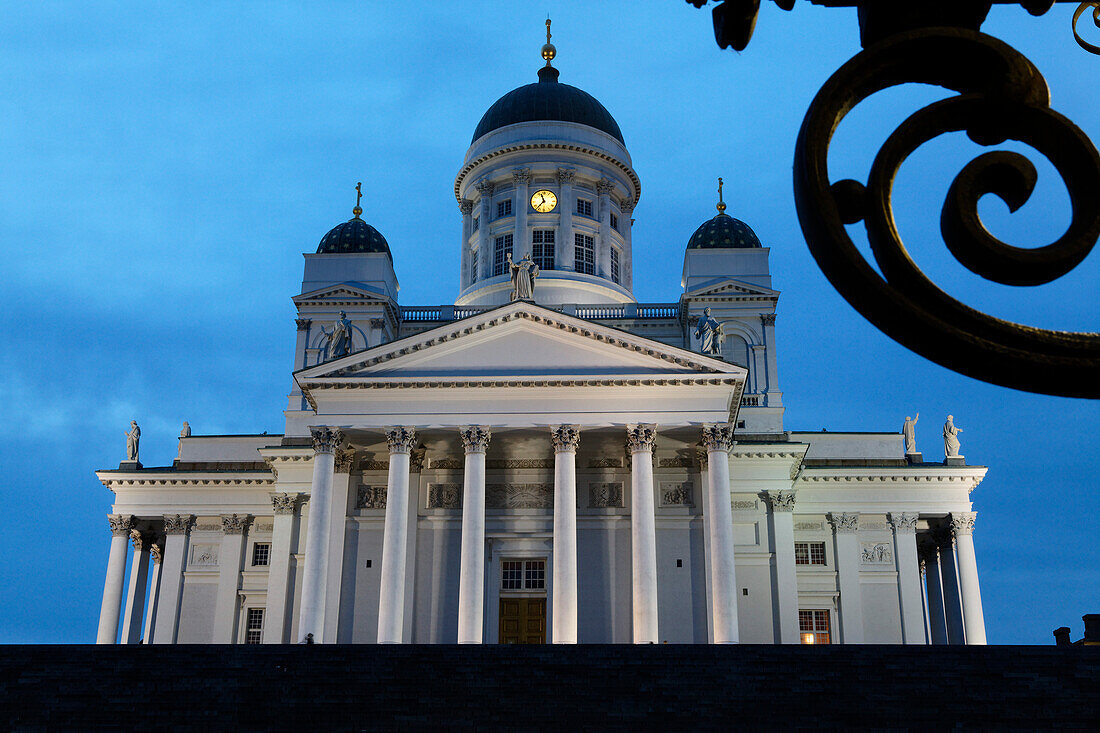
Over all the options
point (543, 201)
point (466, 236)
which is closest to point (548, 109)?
point (543, 201)

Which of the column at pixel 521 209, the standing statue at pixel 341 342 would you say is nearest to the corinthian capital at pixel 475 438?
the standing statue at pixel 341 342

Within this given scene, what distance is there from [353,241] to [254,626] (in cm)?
1883

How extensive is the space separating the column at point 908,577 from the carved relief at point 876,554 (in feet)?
0.98

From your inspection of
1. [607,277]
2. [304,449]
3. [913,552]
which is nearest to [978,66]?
[304,449]

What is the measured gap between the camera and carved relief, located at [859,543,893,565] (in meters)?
47.6

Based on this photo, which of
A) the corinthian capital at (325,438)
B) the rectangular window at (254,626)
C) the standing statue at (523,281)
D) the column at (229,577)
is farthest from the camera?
the rectangular window at (254,626)

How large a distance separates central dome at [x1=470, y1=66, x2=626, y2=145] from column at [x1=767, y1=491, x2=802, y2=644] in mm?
25425

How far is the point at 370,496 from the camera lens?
4178 cm

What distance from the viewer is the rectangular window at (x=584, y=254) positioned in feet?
186

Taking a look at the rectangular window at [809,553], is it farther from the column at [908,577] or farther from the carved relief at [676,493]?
the carved relief at [676,493]

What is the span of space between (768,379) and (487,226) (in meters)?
17.9

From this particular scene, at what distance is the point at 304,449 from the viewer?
151ft

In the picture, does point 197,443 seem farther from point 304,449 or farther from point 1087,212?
point 1087,212

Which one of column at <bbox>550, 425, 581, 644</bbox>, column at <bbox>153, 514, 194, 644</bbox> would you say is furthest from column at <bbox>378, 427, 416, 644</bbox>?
column at <bbox>153, 514, 194, 644</bbox>
